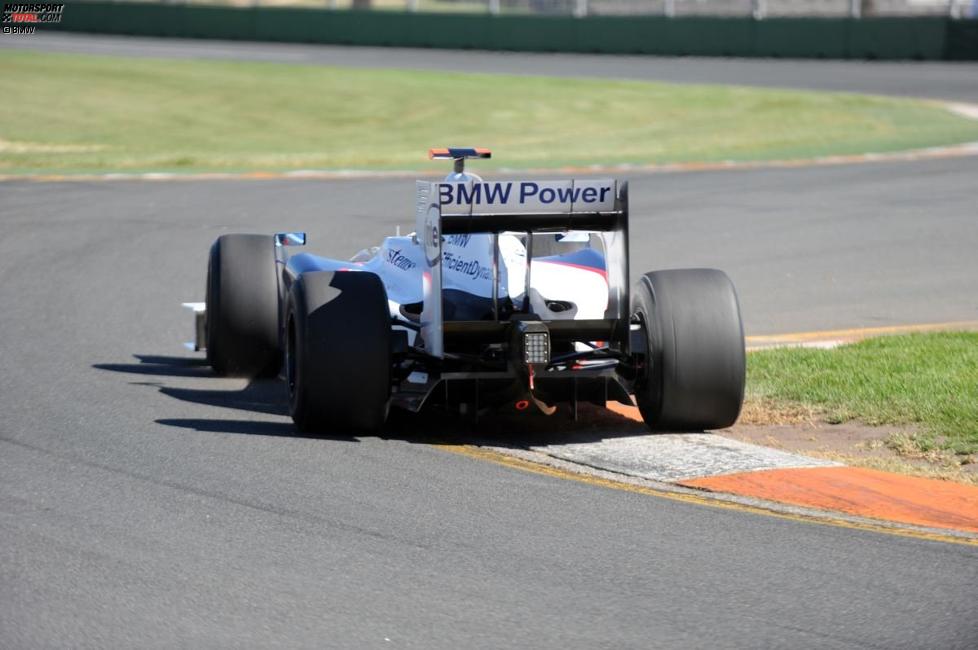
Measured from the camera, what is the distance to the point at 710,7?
46.1 m

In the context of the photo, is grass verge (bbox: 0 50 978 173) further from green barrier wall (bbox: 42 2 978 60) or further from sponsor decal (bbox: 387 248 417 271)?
sponsor decal (bbox: 387 248 417 271)

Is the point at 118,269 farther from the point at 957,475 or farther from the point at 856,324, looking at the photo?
the point at 957,475

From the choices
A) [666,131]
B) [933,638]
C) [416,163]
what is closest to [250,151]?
[416,163]

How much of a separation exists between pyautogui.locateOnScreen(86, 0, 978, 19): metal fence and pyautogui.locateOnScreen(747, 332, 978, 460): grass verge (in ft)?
110

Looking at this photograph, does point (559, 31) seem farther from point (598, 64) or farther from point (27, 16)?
point (27, 16)

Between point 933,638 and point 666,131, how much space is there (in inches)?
1044

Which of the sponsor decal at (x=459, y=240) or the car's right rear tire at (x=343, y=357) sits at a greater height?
the sponsor decal at (x=459, y=240)

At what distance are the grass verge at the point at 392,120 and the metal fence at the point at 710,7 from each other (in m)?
6.98

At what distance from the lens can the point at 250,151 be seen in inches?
1146

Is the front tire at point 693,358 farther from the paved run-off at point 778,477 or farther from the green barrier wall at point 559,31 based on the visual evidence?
the green barrier wall at point 559,31

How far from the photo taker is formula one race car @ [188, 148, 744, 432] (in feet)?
27.5

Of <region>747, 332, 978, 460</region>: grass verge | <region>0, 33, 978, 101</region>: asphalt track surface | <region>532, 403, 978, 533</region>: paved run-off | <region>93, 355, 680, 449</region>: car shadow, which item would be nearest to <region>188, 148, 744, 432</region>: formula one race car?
<region>93, 355, 680, 449</region>: car shadow

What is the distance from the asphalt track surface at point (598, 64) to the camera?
37875 mm

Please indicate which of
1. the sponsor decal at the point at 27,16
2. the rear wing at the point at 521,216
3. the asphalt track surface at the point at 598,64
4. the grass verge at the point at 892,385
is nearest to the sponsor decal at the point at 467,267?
the rear wing at the point at 521,216
